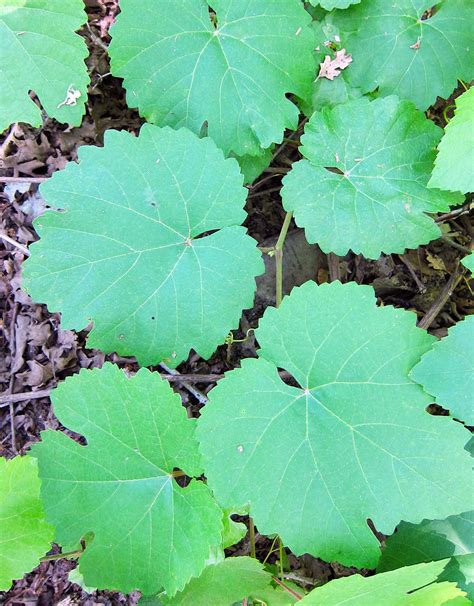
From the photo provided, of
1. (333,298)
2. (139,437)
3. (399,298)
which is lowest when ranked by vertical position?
(139,437)

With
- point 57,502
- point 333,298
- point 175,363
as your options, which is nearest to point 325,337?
point 333,298

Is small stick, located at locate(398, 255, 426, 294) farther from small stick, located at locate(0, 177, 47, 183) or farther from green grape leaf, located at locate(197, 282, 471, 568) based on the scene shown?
small stick, located at locate(0, 177, 47, 183)

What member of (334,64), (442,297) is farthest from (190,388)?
(334,64)

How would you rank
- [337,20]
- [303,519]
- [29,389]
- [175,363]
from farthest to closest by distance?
[29,389], [337,20], [175,363], [303,519]

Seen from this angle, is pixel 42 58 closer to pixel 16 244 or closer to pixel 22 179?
pixel 22 179

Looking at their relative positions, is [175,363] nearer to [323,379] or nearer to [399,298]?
[323,379]

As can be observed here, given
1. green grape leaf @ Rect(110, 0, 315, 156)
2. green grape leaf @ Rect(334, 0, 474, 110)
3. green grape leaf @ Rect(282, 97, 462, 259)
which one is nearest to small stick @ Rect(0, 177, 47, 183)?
green grape leaf @ Rect(110, 0, 315, 156)
